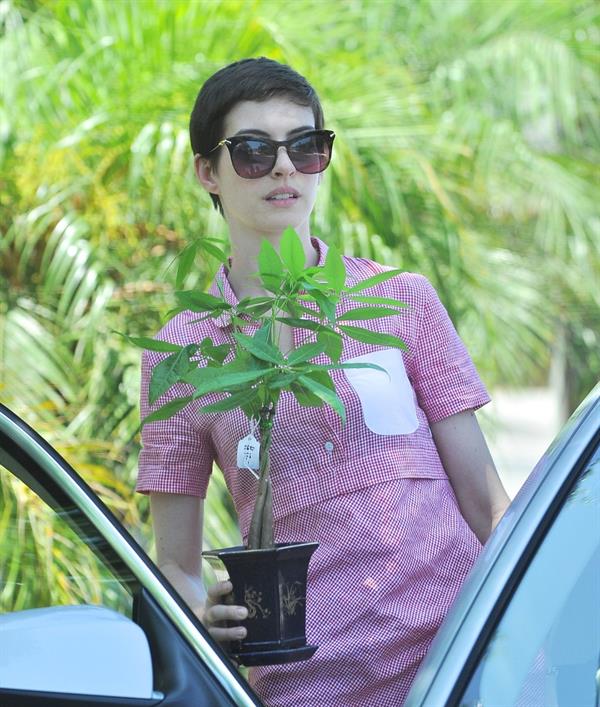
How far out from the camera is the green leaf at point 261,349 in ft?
4.98

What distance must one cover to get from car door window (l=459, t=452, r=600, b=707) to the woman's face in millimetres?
744

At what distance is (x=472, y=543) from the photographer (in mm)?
1873

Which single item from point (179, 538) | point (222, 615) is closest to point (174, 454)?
point (179, 538)

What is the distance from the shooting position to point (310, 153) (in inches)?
76.1

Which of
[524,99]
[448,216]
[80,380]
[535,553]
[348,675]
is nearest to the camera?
[535,553]

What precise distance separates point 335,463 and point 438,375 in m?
0.23

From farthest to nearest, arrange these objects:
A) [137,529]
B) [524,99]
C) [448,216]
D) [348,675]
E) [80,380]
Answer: [524,99] < [448,216] < [80,380] < [137,529] < [348,675]

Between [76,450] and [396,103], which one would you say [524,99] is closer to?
[396,103]

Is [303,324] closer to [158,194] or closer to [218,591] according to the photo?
[218,591]

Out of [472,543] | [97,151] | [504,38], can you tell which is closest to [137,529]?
[97,151]

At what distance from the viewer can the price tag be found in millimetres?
1676

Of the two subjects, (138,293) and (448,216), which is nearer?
(138,293)

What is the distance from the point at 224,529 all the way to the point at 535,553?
2.68 m

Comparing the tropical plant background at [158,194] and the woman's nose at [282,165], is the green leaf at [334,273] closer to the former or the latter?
the woman's nose at [282,165]
